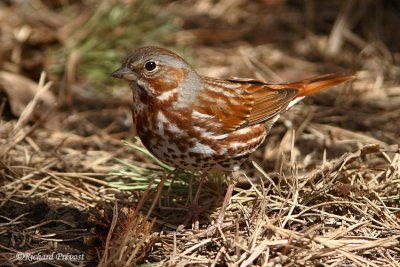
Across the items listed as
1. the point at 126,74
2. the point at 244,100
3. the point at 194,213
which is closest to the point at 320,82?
the point at 244,100

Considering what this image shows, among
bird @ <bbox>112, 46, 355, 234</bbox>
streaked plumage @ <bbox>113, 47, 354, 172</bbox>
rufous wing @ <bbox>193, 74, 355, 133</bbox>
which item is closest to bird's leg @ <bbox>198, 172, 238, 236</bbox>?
bird @ <bbox>112, 46, 355, 234</bbox>

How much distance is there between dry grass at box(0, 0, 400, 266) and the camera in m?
4.07

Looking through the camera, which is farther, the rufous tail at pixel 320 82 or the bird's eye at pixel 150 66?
the rufous tail at pixel 320 82

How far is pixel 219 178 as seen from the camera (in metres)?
5.11

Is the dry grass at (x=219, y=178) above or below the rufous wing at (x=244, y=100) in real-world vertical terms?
below

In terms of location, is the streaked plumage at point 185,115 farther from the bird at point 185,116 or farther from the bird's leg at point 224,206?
the bird's leg at point 224,206

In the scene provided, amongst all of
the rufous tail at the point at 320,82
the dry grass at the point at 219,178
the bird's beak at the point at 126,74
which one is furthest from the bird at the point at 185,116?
the rufous tail at the point at 320,82

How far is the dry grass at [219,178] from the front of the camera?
4.07 metres

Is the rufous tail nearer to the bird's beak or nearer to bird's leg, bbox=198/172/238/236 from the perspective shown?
bird's leg, bbox=198/172/238/236

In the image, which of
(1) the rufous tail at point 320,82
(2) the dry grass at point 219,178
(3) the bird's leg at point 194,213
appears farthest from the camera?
(1) the rufous tail at point 320,82

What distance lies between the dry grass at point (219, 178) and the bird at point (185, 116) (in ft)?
0.86

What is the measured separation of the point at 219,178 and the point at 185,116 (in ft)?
2.93

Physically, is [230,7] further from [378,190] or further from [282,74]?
[378,190]

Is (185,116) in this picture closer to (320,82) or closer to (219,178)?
(219,178)
